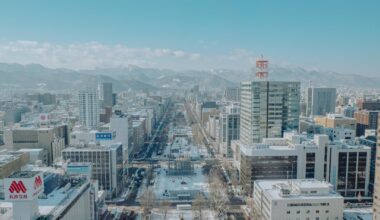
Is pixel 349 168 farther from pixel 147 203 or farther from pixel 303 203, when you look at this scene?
pixel 147 203

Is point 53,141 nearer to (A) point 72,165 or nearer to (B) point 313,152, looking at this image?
(A) point 72,165

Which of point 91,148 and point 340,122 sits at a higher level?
point 340,122

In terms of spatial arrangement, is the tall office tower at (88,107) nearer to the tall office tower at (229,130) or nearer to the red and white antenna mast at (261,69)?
the tall office tower at (229,130)

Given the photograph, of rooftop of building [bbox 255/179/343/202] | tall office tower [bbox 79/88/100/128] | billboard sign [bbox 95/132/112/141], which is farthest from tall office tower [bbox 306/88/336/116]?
rooftop of building [bbox 255/179/343/202]

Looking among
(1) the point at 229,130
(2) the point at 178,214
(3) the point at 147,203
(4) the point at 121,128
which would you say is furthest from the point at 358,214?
(4) the point at 121,128

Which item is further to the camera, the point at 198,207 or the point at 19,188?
the point at 198,207

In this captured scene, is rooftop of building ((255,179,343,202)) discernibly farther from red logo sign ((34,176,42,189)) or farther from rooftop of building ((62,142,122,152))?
rooftop of building ((62,142,122,152))

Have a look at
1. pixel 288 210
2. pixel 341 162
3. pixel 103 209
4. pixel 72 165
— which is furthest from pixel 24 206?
pixel 341 162
